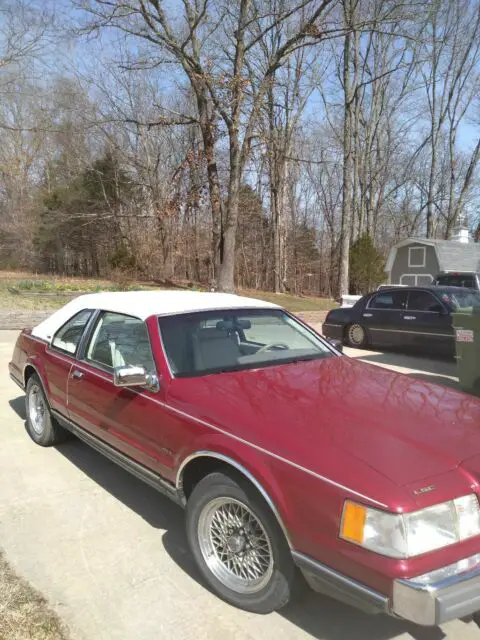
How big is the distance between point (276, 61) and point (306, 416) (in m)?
18.9

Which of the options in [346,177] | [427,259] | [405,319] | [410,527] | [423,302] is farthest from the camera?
[346,177]

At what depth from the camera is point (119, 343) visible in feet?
13.2

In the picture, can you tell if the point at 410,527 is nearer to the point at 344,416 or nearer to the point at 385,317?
the point at 344,416

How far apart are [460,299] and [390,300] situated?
4.81 ft

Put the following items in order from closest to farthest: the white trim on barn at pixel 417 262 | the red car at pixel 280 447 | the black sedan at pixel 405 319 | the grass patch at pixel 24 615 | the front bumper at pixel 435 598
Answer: the front bumper at pixel 435 598 < the red car at pixel 280 447 < the grass patch at pixel 24 615 < the black sedan at pixel 405 319 < the white trim on barn at pixel 417 262

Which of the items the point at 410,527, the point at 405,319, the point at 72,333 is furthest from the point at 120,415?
the point at 405,319

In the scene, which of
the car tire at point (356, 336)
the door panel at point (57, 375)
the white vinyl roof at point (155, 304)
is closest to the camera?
the white vinyl roof at point (155, 304)

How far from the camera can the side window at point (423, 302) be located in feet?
33.7

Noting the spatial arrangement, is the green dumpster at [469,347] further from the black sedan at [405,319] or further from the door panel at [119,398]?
the door panel at [119,398]

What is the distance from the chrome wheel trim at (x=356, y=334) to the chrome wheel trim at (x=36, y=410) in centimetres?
801

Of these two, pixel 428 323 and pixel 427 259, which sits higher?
pixel 427 259

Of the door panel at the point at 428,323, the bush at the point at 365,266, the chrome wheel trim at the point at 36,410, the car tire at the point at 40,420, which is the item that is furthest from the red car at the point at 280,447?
the bush at the point at 365,266

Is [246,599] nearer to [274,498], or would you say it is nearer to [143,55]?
[274,498]

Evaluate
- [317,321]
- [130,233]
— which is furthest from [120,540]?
[130,233]
